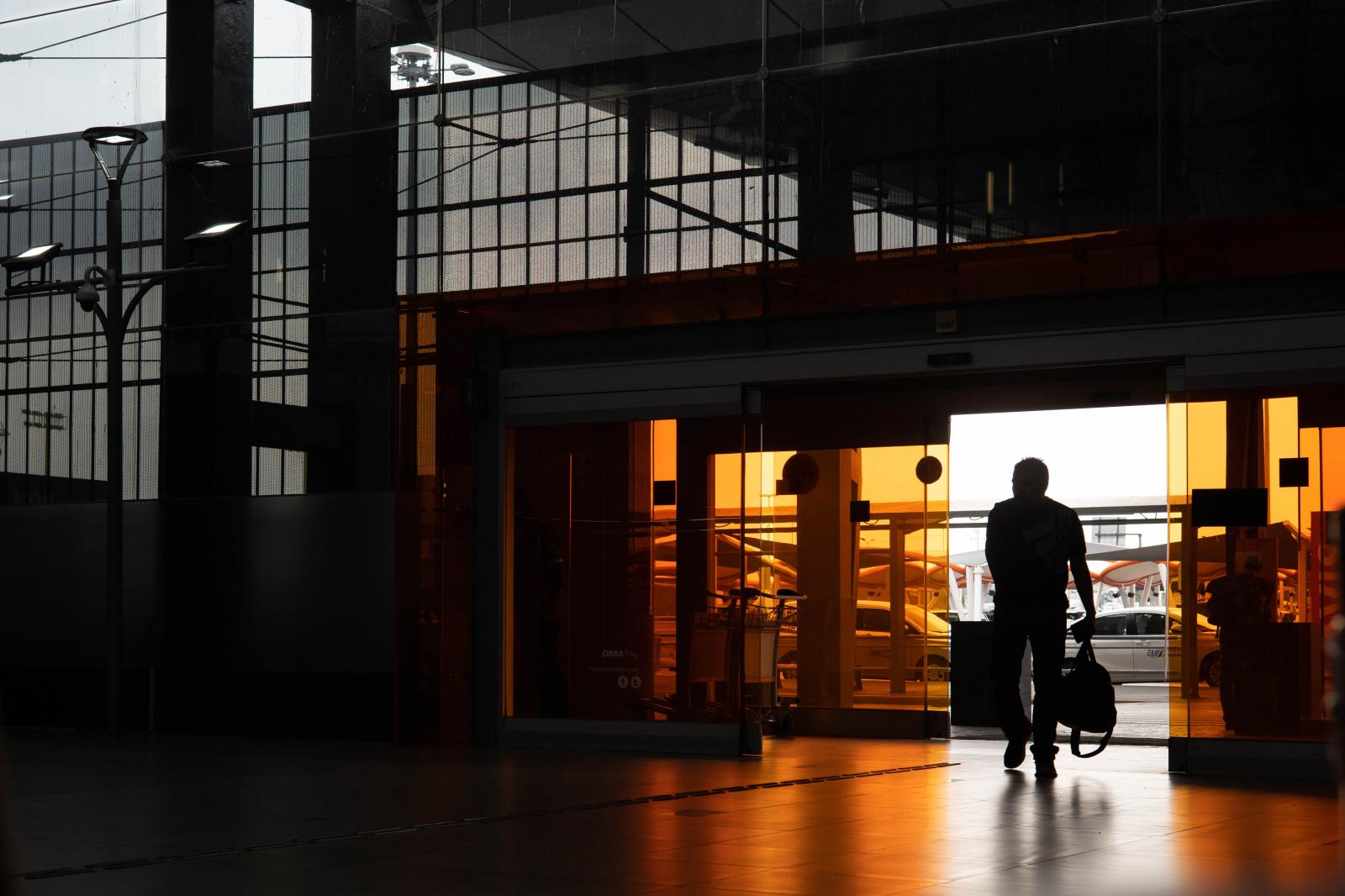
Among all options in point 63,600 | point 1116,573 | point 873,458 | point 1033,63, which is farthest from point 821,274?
point 1116,573

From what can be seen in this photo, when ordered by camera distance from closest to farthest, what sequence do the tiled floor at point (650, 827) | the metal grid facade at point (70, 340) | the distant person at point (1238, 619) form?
1. the tiled floor at point (650, 827)
2. the distant person at point (1238, 619)
3. the metal grid facade at point (70, 340)

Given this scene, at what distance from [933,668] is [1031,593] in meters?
4.66

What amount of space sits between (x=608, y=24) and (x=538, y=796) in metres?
5.61

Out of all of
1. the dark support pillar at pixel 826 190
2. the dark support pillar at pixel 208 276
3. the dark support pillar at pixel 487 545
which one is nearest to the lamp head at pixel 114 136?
the dark support pillar at pixel 208 276

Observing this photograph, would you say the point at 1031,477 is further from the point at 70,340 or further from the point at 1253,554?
the point at 70,340

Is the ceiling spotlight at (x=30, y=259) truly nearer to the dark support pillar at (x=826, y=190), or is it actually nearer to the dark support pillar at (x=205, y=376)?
the dark support pillar at (x=205, y=376)

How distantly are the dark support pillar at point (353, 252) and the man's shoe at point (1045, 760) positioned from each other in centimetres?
509

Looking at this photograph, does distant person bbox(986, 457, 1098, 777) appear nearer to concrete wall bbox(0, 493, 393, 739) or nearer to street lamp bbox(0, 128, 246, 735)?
concrete wall bbox(0, 493, 393, 739)

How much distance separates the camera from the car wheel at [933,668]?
1397 centimetres

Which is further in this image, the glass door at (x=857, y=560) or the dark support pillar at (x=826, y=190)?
the glass door at (x=857, y=560)

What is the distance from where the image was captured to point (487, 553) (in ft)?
39.6

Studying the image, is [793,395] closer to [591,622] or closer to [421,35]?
[591,622]

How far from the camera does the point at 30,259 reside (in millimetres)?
12977

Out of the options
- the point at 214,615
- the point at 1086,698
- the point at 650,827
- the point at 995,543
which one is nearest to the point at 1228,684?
the point at 1086,698
